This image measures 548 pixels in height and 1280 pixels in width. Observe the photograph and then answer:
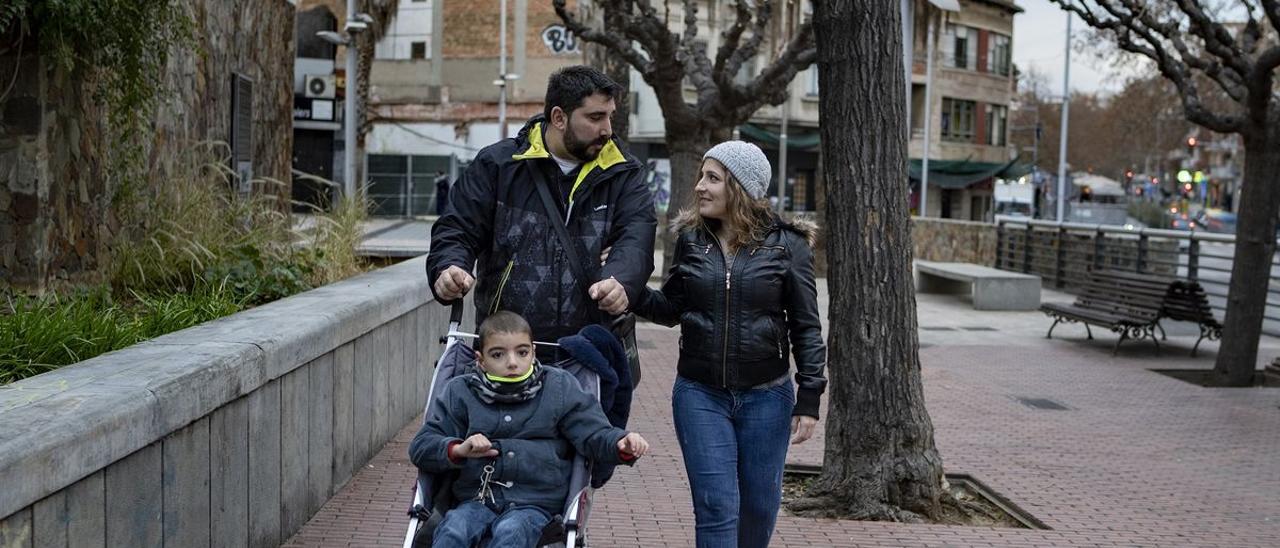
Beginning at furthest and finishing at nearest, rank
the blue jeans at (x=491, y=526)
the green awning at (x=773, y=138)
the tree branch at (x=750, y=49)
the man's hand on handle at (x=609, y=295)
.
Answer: the green awning at (x=773, y=138) → the tree branch at (x=750, y=49) → the man's hand on handle at (x=609, y=295) → the blue jeans at (x=491, y=526)

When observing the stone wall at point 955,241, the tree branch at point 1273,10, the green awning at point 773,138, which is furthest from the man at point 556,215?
the green awning at point 773,138

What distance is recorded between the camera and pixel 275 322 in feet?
21.8

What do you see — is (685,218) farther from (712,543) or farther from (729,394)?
(712,543)

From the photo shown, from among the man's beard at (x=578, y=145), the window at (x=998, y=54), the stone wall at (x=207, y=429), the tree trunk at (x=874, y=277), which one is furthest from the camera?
the window at (x=998, y=54)

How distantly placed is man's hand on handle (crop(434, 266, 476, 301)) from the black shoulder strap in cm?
41

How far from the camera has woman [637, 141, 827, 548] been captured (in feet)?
17.2

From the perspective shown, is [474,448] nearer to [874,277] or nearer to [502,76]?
[874,277]

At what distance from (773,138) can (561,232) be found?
166ft

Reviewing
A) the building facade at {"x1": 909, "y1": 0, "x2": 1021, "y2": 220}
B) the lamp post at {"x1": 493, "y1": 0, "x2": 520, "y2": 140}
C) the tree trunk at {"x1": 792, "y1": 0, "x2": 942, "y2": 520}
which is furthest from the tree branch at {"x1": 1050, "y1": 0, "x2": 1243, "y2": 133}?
the building facade at {"x1": 909, "y1": 0, "x2": 1021, "y2": 220}

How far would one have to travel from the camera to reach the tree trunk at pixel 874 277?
7871mm

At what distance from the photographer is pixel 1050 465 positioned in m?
9.77

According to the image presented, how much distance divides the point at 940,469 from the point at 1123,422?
462 centimetres

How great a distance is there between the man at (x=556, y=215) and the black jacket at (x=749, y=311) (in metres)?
0.32

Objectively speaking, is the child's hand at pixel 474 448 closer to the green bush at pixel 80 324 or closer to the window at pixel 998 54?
the green bush at pixel 80 324
